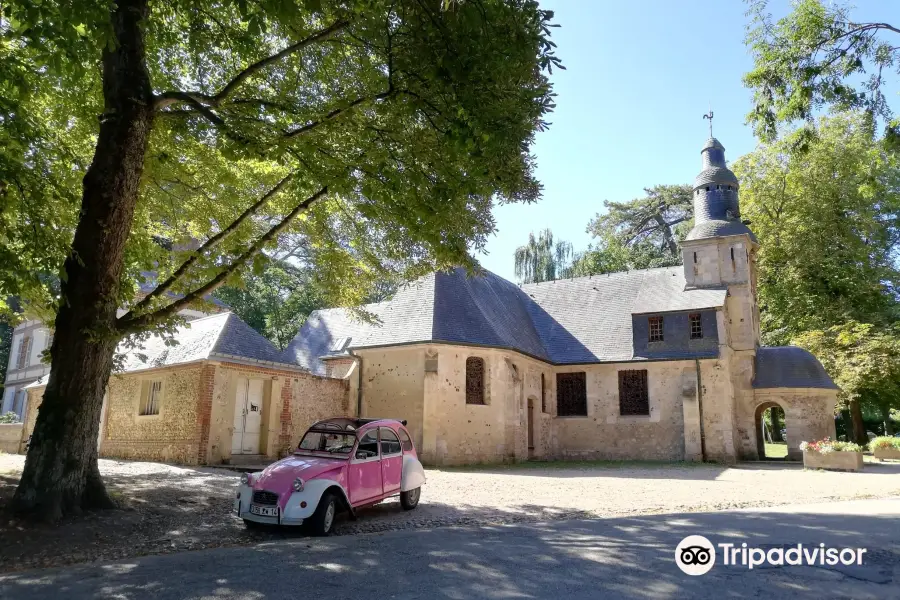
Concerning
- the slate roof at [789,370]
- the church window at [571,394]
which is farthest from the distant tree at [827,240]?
the church window at [571,394]

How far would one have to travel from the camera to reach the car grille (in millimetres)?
7672

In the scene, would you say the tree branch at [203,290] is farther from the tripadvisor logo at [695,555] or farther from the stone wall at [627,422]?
the stone wall at [627,422]

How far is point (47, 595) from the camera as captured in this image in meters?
5.01

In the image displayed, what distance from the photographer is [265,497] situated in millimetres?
7754

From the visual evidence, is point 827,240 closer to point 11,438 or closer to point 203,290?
point 203,290

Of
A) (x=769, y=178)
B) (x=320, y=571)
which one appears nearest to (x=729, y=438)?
(x=769, y=178)

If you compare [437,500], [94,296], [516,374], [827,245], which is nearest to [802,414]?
[827,245]

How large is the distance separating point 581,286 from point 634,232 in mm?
16993

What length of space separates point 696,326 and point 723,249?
4037mm

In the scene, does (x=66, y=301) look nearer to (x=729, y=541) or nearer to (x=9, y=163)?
(x=9, y=163)

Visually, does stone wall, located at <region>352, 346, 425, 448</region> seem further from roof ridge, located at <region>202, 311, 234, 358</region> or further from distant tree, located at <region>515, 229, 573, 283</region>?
distant tree, located at <region>515, 229, 573, 283</region>

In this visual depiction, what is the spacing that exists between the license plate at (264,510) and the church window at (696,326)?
67.2 feet

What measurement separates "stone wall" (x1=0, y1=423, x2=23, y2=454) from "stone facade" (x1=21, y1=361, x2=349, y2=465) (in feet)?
Result: 22.1

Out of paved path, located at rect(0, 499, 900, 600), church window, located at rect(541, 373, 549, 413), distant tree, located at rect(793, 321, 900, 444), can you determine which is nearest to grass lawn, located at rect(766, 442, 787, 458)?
distant tree, located at rect(793, 321, 900, 444)
